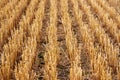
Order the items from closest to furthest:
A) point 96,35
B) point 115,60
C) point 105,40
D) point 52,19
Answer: point 115,60 → point 105,40 → point 96,35 → point 52,19

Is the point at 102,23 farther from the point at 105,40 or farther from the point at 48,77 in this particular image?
the point at 48,77

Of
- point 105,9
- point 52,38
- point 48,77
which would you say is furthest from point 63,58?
point 105,9

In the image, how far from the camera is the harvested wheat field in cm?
461

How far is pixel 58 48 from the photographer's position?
5.74m

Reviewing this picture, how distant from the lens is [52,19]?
7.99m

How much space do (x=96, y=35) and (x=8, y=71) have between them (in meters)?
2.80

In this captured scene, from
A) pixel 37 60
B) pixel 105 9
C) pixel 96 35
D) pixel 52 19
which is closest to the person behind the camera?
pixel 37 60

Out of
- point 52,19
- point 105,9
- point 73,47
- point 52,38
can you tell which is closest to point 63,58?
point 73,47

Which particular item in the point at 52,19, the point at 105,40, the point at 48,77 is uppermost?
the point at 52,19

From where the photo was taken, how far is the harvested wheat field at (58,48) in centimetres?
461

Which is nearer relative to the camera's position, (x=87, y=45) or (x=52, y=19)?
(x=87, y=45)

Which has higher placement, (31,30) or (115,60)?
(31,30)

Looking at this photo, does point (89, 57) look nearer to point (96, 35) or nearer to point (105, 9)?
point (96, 35)

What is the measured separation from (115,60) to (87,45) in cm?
83
